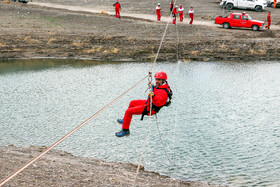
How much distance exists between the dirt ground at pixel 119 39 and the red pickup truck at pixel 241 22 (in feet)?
2.36

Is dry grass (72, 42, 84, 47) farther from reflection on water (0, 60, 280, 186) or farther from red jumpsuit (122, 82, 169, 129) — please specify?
red jumpsuit (122, 82, 169, 129)

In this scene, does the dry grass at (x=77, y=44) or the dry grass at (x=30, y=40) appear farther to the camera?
the dry grass at (x=30, y=40)

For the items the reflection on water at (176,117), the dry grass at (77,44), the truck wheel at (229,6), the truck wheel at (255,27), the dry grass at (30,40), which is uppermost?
the truck wheel at (229,6)

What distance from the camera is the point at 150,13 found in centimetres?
4759

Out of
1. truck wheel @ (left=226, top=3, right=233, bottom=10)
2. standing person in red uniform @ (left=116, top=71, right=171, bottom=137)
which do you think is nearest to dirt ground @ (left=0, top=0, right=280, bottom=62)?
truck wheel @ (left=226, top=3, right=233, bottom=10)

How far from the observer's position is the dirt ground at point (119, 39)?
3267 cm

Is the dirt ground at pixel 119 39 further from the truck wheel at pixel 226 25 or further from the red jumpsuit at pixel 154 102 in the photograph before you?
the red jumpsuit at pixel 154 102

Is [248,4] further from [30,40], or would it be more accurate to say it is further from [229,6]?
[30,40]

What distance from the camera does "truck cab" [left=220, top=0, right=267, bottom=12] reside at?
44.9 metres

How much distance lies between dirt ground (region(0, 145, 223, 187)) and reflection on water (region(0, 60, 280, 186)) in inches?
42.6

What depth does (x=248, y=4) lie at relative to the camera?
4541 cm

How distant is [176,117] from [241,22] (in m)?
23.0

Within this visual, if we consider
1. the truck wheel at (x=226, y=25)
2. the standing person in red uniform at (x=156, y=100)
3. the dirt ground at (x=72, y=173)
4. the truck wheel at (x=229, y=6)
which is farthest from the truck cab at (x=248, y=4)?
the standing person in red uniform at (x=156, y=100)

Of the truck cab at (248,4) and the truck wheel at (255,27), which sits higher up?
the truck cab at (248,4)
